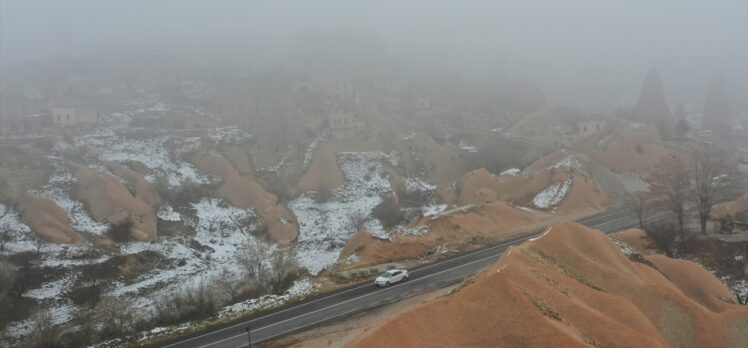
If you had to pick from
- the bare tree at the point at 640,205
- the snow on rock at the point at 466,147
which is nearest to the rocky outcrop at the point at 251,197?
the snow on rock at the point at 466,147

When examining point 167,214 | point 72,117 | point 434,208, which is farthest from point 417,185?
point 72,117

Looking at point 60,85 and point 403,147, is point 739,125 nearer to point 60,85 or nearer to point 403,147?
point 403,147

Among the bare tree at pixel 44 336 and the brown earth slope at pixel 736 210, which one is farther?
the brown earth slope at pixel 736 210

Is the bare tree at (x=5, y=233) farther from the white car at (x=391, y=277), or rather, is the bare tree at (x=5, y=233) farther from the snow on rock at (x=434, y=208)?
the snow on rock at (x=434, y=208)

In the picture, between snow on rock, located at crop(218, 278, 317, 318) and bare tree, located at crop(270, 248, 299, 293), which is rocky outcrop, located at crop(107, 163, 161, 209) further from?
snow on rock, located at crop(218, 278, 317, 318)

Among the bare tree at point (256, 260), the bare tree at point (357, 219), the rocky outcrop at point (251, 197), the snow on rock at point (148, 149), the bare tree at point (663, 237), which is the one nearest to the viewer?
the bare tree at point (663, 237)

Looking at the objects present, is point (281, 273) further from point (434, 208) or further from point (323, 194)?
point (323, 194)

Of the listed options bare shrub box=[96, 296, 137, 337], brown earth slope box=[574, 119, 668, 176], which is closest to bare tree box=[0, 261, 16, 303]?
bare shrub box=[96, 296, 137, 337]
